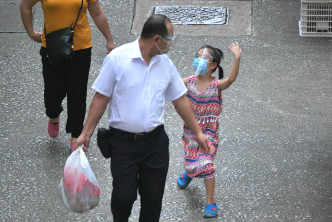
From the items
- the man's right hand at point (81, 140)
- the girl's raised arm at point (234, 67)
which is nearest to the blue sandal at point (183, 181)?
the girl's raised arm at point (234, 67)

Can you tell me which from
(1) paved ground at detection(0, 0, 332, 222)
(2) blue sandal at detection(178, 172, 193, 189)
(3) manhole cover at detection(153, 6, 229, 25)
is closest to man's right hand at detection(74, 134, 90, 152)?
(1) paved ground at detection(0, 0, 332, 222)

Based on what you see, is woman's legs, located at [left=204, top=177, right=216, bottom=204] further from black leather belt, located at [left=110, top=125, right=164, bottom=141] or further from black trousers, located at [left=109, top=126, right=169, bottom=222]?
black leather belt, located at [left=110, top=125, right=164, bottom=141]

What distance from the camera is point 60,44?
18.3ft

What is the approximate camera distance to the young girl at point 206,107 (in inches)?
205

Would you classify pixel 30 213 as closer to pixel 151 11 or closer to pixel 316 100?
pixel 316 100

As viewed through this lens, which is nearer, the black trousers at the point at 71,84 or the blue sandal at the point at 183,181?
the blue sandal at the point at 183,181

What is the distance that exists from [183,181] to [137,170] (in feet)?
4.06

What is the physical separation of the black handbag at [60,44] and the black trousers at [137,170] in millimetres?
1423

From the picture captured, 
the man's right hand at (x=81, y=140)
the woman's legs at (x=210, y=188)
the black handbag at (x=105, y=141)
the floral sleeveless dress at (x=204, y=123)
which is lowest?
the woman's legs at (x=210, y=188)

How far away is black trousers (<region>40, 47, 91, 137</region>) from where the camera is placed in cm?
584

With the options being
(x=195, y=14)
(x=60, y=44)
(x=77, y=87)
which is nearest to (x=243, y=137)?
(x=77, y=87)

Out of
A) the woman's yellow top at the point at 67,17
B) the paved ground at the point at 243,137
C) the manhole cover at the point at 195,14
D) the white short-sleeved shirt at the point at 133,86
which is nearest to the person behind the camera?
the white short-sleeved shirt at the point at 133,86

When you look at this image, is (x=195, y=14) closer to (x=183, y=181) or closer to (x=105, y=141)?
(x=183, y=181)

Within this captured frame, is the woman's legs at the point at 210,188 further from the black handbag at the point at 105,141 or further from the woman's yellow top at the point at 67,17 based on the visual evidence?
the woman's yellow top at the point at 67,17
